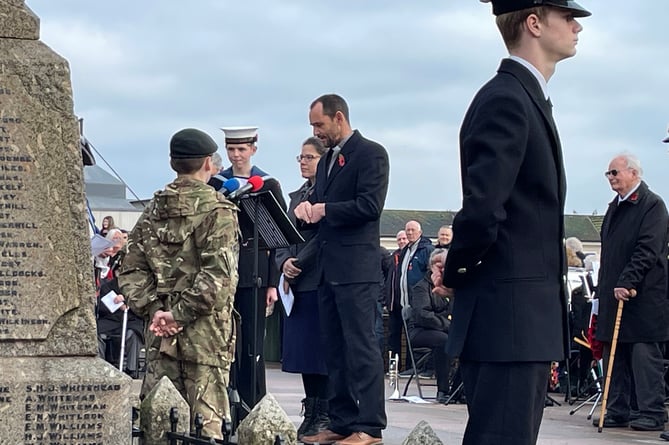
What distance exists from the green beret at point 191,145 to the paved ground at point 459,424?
307cm

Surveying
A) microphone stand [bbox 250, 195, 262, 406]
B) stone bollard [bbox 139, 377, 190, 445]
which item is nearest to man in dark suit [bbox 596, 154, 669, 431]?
microphone stand [bbox 250, 195, 262, 406]

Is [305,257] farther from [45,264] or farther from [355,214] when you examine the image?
[45,264]

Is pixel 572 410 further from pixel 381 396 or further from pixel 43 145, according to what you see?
pixel 43 145

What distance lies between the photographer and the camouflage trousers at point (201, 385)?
294 inches

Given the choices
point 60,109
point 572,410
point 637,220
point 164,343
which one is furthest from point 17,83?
point 572,410

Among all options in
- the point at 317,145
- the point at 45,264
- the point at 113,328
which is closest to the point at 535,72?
the point at 45,264

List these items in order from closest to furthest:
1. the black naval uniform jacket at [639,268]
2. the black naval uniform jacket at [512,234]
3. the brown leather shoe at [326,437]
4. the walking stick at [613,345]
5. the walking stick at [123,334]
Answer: the black naval uniform jacket at [512,234] < the brown leather shoe at [326,437] < the walking stick at [613,345] < the black naval uniform jacket at [639,268] < the walking stick at [123,334]

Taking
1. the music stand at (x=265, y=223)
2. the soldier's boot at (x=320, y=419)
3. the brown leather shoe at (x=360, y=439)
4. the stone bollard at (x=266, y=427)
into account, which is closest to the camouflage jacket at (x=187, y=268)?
the stone bollard at (x=266, y=427)

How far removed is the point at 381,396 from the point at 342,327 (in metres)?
0.59

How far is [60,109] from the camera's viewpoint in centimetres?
600

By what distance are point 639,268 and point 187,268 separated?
5903mm

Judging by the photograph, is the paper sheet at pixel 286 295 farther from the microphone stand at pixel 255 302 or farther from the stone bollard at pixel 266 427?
the stone bollard at pixel 266 427

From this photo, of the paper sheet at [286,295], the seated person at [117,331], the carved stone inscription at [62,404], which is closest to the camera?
the carved stone inscription at [62,404]

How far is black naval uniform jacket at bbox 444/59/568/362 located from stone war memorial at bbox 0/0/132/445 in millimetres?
1741
